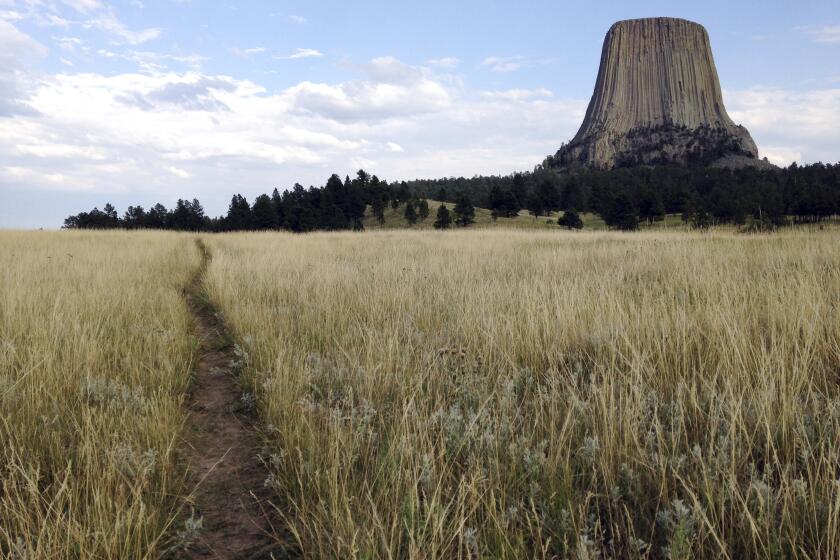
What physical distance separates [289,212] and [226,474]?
7232cm

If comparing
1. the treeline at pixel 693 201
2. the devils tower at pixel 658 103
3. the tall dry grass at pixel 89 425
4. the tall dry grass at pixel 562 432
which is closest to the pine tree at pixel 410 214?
the treeline at pixel 693 201

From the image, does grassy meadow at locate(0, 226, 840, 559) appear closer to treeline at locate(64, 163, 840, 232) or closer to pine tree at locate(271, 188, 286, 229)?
treeline at locate(64, 163, 840, 232)

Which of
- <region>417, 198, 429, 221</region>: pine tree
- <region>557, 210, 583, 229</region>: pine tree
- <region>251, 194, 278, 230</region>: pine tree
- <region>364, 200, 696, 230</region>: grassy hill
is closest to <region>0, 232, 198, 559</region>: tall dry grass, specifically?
<region>364, 200, 696, 230</region>: grassy hill

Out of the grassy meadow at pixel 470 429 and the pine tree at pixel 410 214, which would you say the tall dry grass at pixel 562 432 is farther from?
the pine tree at pixel 410 214

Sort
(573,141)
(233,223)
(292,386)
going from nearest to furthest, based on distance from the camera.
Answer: (292,386) < (233,223) < (573,141)

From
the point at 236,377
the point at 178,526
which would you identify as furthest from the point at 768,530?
the point at 236,377

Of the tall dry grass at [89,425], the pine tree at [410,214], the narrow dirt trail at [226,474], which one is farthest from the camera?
the pine tree at [410,214]

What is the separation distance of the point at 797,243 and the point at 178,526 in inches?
466

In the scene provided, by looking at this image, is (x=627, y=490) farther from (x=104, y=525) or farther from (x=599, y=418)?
(x=104, y=525)

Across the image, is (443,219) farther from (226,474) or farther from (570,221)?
(226,474)

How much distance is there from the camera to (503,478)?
2.24 m

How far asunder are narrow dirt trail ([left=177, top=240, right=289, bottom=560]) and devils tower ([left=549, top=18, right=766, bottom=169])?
15929 cm

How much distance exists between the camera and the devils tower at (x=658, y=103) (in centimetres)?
14475

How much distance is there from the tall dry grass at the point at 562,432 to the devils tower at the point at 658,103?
519 feet
